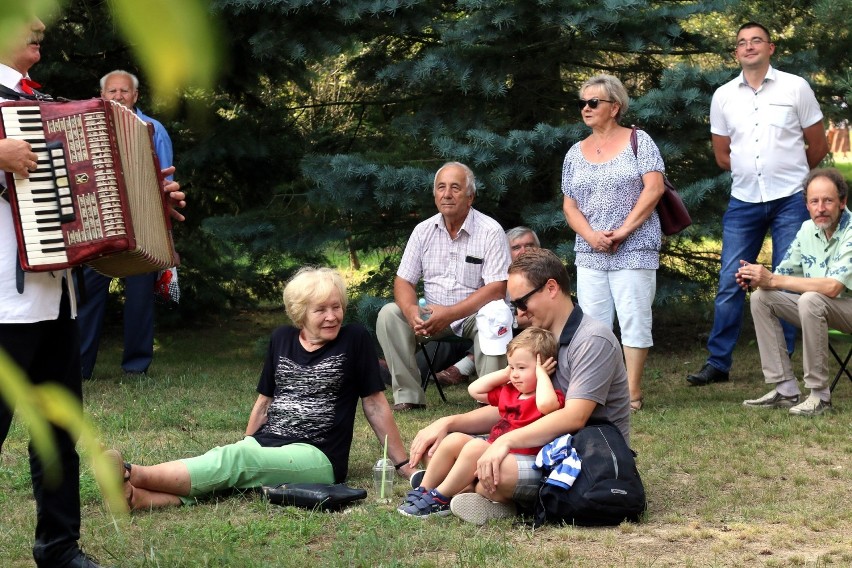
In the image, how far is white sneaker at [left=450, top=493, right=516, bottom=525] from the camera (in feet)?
13.2

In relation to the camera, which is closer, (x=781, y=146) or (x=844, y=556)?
(x=844, y=556)

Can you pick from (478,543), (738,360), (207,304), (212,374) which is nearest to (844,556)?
(478,543)

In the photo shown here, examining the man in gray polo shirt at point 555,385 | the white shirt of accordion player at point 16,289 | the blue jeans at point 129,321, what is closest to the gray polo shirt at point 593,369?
the man in gray polo shirt at point 555,385

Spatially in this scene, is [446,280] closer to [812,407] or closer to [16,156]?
[812,407]

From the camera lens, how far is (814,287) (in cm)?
602

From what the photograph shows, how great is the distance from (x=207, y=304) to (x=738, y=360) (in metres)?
4.71

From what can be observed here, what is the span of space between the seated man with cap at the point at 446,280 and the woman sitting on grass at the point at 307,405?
1829 mm

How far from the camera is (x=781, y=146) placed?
22.0ft

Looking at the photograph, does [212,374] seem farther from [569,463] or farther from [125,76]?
[569,463]

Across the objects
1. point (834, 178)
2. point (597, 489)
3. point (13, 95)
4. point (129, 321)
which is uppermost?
point (13, 95)

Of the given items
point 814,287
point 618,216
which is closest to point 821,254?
point 814,287

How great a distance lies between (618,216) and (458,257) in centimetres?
95

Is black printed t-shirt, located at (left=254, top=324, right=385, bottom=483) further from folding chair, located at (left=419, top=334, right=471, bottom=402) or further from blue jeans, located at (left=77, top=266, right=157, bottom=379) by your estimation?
blue jeans, located at (left=77, top=266, right=157, bottom=379)

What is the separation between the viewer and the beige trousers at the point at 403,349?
658 centimetres
